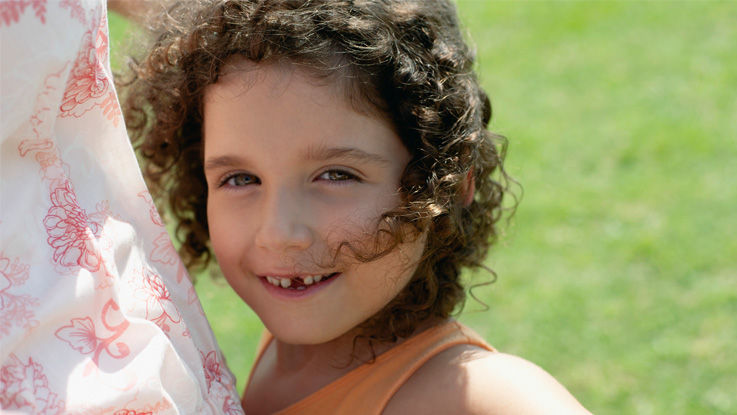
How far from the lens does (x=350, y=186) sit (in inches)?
69.1

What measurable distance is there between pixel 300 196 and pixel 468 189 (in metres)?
0.45

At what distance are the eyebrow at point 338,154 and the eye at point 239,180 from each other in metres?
0.16

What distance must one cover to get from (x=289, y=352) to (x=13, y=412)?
3.19ft

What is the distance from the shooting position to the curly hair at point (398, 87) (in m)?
1.76

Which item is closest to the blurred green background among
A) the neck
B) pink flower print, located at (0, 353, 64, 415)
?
the neck

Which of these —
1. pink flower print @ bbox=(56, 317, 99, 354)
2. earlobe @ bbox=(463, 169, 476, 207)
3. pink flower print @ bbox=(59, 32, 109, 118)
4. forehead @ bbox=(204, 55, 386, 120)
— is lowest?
earlobe @ bbox=(463, 169, 476, 207)

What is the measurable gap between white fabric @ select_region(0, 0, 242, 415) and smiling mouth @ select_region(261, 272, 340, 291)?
12.8 inches

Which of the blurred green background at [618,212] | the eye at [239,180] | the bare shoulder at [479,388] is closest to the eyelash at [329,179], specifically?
the eye at [239,180]

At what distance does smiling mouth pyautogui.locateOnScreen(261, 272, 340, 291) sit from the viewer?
5.82 feet

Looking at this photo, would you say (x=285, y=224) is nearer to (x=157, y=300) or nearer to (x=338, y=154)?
(x=338, y=154)

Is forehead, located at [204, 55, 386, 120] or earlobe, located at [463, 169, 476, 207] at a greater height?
forehead, located at [204, 55, 386, 120]

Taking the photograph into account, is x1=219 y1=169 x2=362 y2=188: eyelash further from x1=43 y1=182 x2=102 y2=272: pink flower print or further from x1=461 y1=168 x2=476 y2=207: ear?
x1=43 y1=182 x2=102 y2=272: pink flower print

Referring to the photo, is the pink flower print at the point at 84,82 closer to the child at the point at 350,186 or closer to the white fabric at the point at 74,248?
the white fabric at the point at 74,248

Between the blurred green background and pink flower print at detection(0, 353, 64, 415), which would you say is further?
the blurred green background
